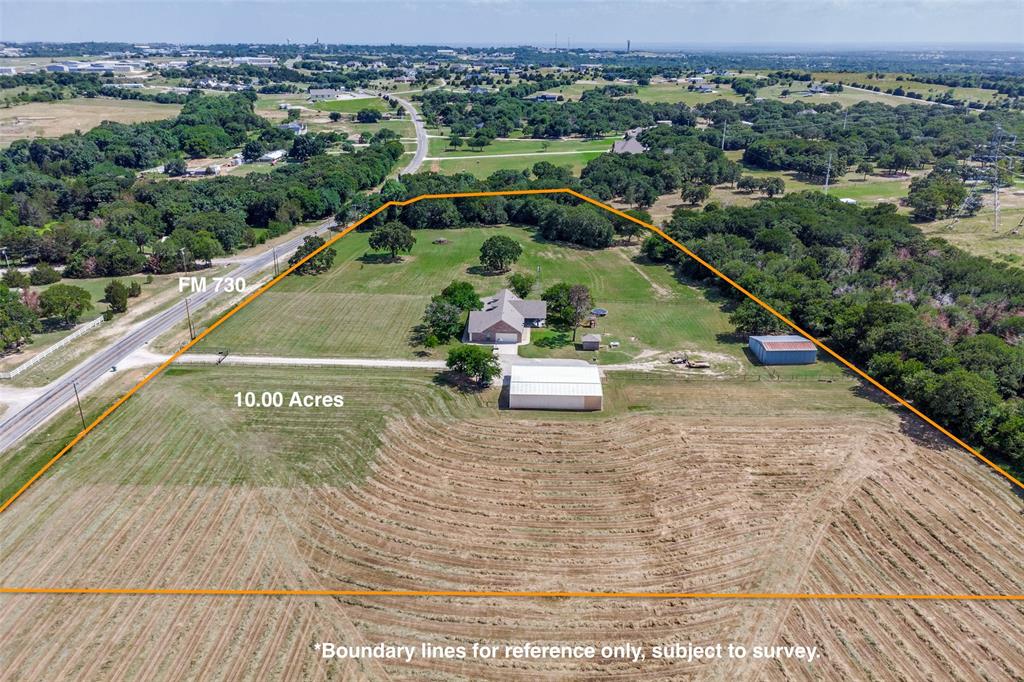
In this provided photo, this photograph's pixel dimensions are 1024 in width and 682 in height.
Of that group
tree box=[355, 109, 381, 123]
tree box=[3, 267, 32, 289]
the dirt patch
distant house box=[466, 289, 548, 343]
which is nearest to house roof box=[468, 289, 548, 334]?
distant house box=[466, 289, 548, 343]

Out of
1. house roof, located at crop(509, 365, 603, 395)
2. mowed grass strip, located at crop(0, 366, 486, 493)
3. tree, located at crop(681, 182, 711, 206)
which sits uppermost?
tree, located at crop(681, 182, 711, 206)

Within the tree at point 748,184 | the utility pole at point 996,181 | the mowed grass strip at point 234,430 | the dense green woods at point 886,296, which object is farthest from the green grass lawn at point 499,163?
the mowed grass strip at point 234,430

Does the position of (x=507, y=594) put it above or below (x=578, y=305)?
below

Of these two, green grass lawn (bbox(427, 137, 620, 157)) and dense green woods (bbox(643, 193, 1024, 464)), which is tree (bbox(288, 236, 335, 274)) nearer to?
dense green woods (bbox(643, 193, 1024, 464))

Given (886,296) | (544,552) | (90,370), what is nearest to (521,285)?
(886,296)

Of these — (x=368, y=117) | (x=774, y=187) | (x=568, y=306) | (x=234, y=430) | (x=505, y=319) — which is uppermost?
(x=368, y=117)

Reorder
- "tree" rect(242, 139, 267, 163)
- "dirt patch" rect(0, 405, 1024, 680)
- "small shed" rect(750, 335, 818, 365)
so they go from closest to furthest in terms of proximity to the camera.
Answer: "dirt patch" rect(0, 405, 1024, 680) < "small shed" rect(750, 335, 818, 365) < "tree" rect(242, 139, 267, 163)

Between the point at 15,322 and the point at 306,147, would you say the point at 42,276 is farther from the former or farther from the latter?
the point at 306,147
